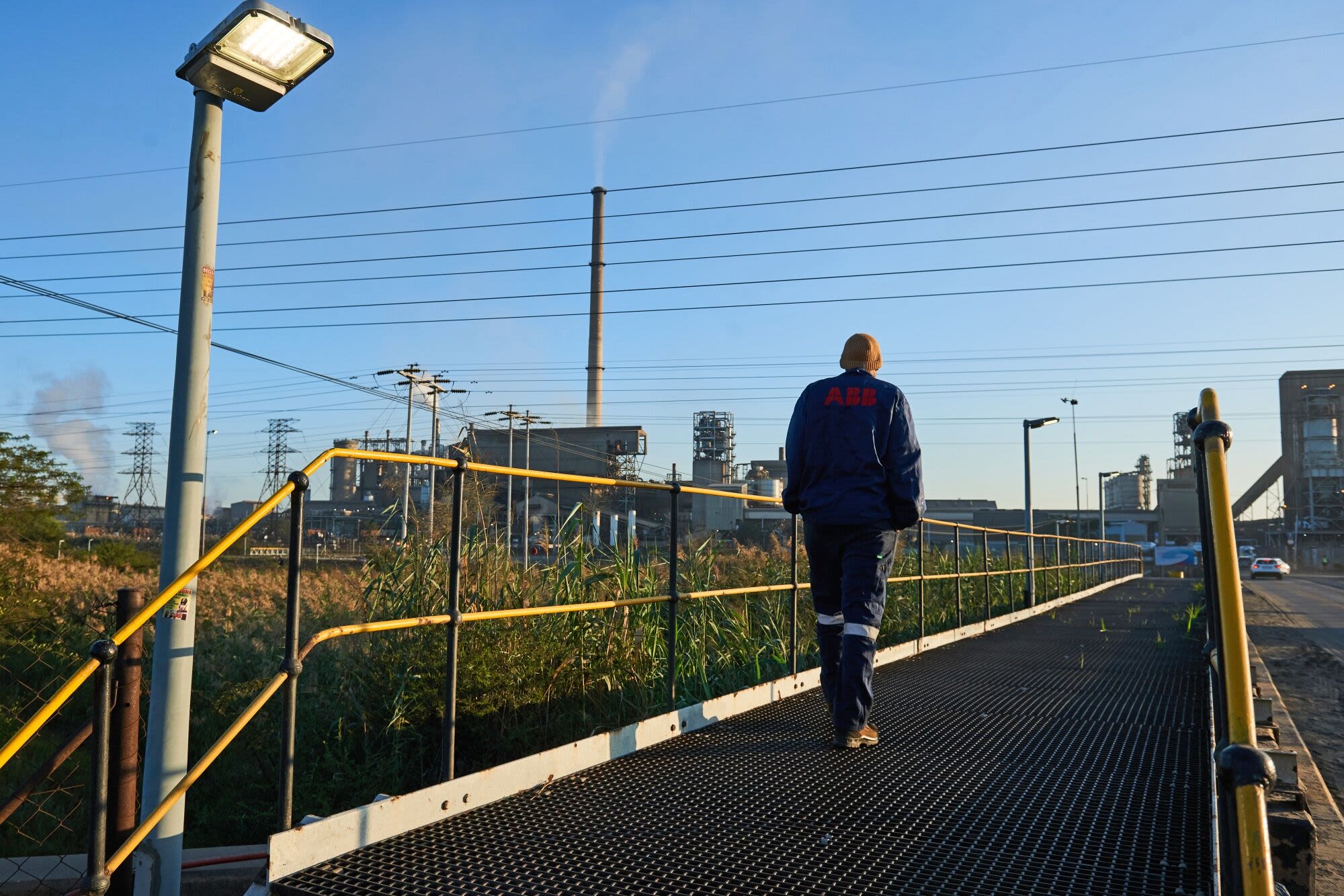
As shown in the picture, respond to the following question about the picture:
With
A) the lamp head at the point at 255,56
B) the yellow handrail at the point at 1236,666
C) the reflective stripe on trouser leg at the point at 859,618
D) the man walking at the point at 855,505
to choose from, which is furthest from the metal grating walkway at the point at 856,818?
the lamp head at the point at 255,56

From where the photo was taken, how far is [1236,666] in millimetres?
1809

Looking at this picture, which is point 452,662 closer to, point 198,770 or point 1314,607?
point 198,770

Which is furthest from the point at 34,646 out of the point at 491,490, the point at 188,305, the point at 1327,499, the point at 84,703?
the point at 1327,499

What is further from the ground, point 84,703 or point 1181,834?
point 1181,834

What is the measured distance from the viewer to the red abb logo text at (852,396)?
418 centimetres

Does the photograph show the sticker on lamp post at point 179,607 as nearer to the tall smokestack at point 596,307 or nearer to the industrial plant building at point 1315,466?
the tall smokestack at point 596,307

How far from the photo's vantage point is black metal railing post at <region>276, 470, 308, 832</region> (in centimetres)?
271

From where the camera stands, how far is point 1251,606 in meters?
24.8

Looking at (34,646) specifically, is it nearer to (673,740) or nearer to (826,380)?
(673,740)

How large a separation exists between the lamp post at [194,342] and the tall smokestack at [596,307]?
5332 cm

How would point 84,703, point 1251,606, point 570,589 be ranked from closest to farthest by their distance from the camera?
point 570,589 → point 84,703 → point 1251,606

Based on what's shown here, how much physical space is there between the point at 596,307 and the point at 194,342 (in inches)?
2114

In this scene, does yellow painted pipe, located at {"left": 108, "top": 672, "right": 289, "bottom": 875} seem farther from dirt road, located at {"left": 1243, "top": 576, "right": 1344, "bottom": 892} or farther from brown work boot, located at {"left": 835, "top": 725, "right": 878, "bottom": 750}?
dirt road, located at {"left": 1243, "top": 576, "right": 1344, "bottom": 892}

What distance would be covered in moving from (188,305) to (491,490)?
262cm
